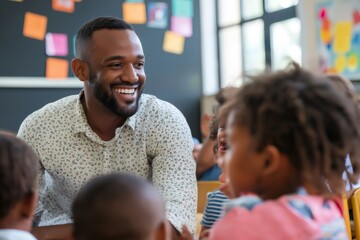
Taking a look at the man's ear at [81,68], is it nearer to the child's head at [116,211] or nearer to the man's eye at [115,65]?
the man's eye at [115,65]

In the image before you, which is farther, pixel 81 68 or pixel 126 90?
pixel 81 68

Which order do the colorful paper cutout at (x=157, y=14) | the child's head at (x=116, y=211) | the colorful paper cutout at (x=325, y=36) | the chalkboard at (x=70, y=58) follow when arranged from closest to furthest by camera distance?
1. the child's head at (x=116, y=211)
2. the colorful paper cutout at (x=325, y=36)
3. the chalkboard at (x=70, y=58)
4. the colorful paper cutout at (x=157, y=14)

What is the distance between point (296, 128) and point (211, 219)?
27.1 inches

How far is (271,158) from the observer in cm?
99

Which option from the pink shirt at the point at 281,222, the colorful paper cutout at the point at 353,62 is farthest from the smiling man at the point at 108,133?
the colorful paper cutout at the point at 353,62

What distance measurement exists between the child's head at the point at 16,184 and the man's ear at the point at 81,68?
3.09ft

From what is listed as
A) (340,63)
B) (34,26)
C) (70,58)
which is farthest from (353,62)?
(34,26)

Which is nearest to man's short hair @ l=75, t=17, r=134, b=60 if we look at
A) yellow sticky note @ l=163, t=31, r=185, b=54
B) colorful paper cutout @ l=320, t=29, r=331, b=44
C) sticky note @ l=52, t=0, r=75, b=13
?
colorful paper cutout @ l=320, t=29, r=331, b=44

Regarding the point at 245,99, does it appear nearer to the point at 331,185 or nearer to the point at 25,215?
the point at 331,185

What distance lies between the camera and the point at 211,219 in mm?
1620

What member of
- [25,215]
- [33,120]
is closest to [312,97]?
[25,215]

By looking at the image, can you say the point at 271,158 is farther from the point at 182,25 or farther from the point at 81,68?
the point at 182,25

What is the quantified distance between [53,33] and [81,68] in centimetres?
281

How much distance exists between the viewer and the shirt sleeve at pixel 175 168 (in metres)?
1.76
